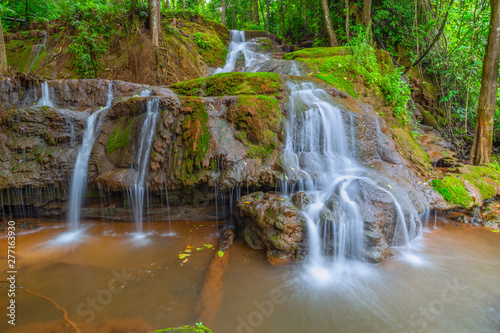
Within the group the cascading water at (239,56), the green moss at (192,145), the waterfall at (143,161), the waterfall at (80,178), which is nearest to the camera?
the green moss at (192,145)

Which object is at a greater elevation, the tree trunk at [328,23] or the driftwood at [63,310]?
the tree trunk at [328,23]

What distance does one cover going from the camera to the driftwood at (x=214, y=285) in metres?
2.88

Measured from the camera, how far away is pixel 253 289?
328 centimetres

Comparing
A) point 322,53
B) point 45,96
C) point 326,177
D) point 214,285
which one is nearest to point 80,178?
point 45,96

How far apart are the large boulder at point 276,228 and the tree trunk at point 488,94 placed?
6.26 meters

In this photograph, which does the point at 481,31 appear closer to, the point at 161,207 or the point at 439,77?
the point at 439,77

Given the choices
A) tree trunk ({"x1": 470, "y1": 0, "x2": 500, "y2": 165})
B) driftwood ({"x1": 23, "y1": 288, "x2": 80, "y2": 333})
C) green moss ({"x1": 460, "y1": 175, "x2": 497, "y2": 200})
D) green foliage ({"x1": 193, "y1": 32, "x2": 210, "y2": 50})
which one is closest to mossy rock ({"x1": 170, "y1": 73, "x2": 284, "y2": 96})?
green moss ({"x1": 460, "y1": 175, "x2": 497, "y2": 200})

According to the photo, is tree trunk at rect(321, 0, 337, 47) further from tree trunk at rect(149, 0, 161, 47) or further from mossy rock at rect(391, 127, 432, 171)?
tree trunk at rect(149, 0, 161, 47)

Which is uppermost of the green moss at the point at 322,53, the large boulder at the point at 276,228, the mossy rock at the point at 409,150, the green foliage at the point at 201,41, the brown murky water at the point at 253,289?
the green foliage at the point at 201,41

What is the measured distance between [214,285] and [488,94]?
A: 27.4ft

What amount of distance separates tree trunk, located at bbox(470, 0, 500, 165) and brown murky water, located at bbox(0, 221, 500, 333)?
3234 millimetres

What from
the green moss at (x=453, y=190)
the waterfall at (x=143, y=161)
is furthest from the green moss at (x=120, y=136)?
the green moss at (x=453, y=190)

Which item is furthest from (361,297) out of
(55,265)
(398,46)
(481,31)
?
→ (398,46)

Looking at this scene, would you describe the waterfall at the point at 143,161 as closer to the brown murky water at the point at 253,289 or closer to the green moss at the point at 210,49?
the brown murky water at the point at 253,289
